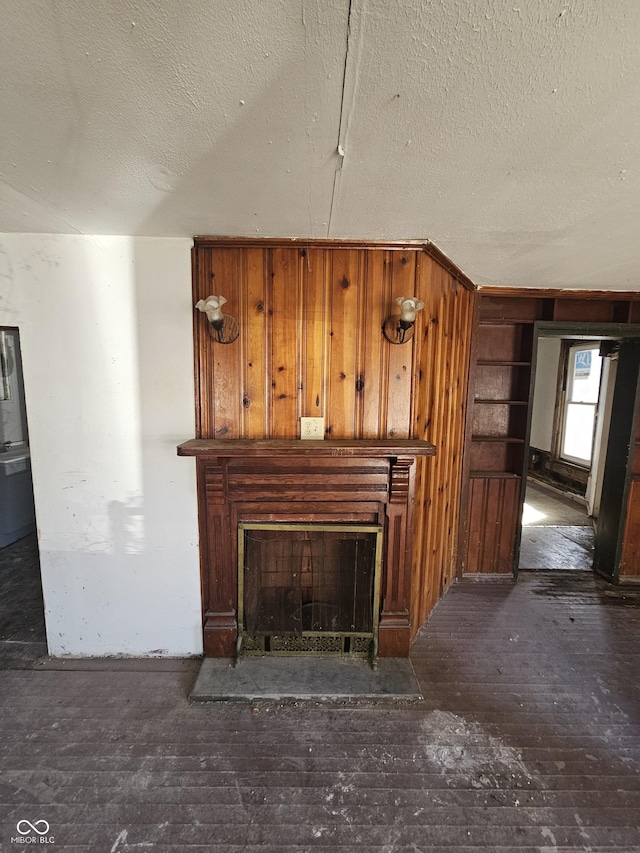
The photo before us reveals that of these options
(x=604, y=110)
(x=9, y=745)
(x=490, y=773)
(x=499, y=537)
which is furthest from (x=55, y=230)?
(x=499, y=537)

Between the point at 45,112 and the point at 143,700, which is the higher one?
the point at 45,112

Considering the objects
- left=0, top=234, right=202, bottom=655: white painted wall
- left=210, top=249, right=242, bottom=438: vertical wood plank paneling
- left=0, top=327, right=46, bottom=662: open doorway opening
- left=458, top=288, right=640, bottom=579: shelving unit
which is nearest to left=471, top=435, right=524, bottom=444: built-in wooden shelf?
left=458, top=288, right=640, bottom=579: shelving unit

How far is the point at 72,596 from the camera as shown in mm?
1964

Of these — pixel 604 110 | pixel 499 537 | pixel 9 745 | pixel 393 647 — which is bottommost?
pixel 9 745

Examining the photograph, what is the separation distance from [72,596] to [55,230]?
195 cm

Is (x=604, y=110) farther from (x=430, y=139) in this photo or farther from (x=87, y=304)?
(x=87, y=304)

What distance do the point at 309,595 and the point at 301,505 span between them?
562 mm

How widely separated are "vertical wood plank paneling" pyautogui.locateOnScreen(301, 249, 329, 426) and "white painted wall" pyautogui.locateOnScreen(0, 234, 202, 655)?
60 cm

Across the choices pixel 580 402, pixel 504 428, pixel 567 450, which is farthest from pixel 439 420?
pixel 567 450

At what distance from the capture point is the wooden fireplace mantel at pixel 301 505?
181 cm

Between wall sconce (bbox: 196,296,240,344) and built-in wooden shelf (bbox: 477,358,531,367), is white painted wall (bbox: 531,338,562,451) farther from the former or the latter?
wall sconce (bbox: 196,296,240,344)

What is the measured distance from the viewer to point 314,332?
5.97 feet

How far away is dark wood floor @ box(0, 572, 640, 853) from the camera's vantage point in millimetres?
1243

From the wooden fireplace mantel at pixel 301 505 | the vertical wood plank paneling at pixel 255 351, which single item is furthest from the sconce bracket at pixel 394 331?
the vertical wood plank paneling at pixel 255 351
